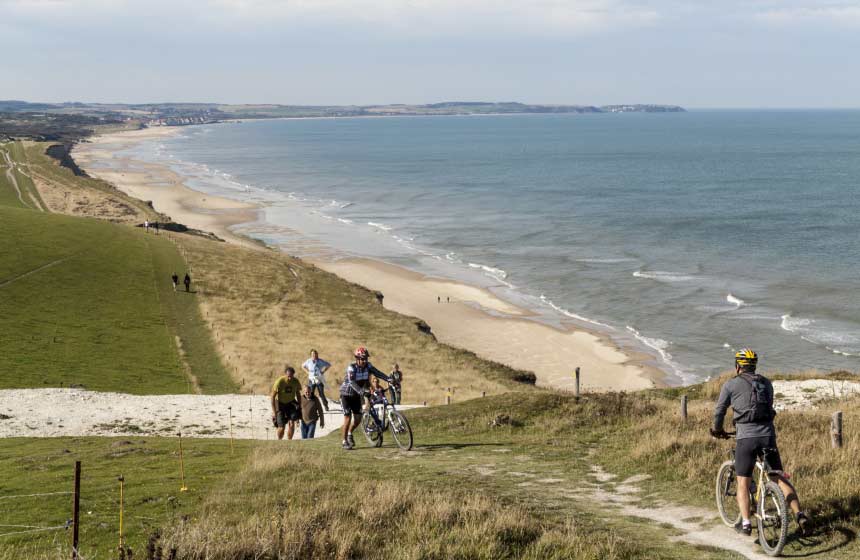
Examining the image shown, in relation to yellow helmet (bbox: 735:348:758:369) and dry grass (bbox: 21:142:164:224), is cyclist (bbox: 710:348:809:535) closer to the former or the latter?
yellow helmet (bbox: 735:348:758:369)

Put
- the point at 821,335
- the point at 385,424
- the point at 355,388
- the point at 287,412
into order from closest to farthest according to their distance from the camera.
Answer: the point at 355,388 < the point at 385,424 < the point at 287,412 < the point at 821,335

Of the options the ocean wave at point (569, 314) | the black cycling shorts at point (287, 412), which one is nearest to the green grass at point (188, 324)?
the black cycling shorts at point (287, 412)

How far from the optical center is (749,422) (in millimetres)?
10516

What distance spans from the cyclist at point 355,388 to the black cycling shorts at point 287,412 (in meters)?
3.17

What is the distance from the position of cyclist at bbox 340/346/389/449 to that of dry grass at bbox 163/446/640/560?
13.8 feet

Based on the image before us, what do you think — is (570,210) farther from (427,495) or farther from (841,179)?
(427,495)

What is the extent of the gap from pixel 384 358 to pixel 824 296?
40041 mm

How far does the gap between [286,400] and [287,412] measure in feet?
1.16

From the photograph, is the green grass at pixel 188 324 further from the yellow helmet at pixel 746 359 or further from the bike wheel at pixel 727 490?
the yellow helmet at pixel 746 359

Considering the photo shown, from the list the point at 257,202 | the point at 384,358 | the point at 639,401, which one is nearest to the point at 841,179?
the point at 257,202

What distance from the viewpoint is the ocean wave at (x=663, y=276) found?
228 ft

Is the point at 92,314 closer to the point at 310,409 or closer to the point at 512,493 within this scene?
the point at 310,409

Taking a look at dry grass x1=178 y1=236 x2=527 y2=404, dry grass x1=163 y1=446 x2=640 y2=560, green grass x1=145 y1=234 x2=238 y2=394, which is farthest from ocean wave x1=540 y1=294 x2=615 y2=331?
dry grass x1=163 y1=446 x2=640 y2=560

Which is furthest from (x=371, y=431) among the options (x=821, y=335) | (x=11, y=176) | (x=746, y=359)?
(x=11, y=176)
